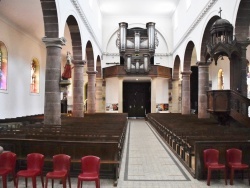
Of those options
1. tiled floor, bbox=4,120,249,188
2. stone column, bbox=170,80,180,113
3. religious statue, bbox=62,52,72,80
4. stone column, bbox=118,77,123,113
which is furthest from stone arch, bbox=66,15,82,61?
stone column, bbox=170,80,180,113

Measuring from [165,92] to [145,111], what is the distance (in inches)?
128

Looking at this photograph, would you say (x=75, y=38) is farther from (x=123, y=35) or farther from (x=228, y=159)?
A: (x=228, y=159)

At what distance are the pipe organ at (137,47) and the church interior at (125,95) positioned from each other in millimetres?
93

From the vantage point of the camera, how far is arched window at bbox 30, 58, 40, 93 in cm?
1983

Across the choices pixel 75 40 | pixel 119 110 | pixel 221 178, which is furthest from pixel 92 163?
pixel 119 110

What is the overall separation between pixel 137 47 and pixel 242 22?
589 inches

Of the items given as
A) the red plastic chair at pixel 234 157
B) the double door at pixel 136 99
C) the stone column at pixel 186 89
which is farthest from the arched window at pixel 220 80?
the red plastic chair at pixel 234 157

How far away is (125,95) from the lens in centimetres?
3027

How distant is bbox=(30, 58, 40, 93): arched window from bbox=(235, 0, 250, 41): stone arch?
45.9 ft

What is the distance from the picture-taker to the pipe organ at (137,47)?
25328 millimetres

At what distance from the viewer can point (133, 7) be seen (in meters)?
25.7

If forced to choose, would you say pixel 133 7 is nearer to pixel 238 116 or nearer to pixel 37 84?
pixel 37 84

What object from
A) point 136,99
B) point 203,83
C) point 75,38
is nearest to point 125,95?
point 136,99

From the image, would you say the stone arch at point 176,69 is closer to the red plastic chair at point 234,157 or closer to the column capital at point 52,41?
the column capital at point 52,41
